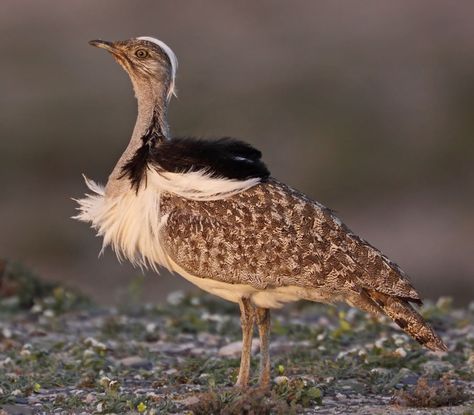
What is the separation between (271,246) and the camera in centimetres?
795

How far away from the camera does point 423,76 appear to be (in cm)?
2523

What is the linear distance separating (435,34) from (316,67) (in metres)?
3.90

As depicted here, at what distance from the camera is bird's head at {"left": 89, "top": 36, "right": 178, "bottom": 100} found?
8.84 metres

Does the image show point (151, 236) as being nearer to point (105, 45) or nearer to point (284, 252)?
point (284, 252)

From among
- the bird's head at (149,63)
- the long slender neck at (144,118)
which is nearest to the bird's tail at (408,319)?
the long slender neck at (144,118)

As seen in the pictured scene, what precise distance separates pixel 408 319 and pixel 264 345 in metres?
0.96

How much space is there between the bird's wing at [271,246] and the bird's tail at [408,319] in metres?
0.08

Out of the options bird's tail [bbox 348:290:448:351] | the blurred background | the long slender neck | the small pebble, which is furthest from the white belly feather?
the blurred background

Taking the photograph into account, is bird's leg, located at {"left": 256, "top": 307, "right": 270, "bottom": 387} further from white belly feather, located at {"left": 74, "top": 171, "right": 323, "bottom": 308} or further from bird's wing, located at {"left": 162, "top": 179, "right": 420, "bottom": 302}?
bird's wing, located at {"left": 162, "top": 179, "right": 420, "bottom": 302}

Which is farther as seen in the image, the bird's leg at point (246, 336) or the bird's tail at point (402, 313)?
the bird's leg at point (246, 336)

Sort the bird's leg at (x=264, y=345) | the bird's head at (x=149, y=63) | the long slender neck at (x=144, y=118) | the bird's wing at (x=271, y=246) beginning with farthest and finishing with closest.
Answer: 1. the bird's head at (x=149, y=63)
2. the long slender neck at (x=144, y=118)
3. the bird's leg at (x=264, y=345)
4. the bird's wing at (x=271, y=246)

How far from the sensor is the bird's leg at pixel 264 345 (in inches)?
321

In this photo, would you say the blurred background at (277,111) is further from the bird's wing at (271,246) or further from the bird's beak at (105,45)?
the bird's wing at (271,246)

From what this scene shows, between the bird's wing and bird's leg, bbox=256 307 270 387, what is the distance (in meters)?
0.52
